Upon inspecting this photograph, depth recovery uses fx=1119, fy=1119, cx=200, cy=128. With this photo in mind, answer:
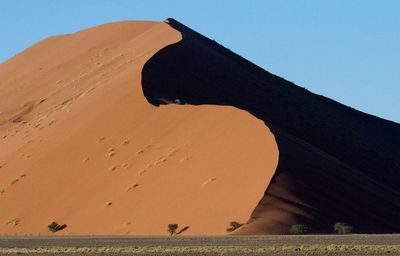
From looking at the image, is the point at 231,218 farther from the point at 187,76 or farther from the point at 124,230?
the point at 187,76

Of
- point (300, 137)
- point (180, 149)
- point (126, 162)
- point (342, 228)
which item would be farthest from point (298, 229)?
point (300, 137)

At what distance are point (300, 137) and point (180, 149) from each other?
15.1 m

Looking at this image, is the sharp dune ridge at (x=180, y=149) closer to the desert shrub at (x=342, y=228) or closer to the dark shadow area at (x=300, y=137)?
the dark shadow area at (x=300, y=137)

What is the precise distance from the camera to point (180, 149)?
5969 cm

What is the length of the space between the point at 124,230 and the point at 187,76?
85.5 ft

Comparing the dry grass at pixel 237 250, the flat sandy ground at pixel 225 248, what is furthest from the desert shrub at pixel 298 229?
the dry grass at pixel 237 250

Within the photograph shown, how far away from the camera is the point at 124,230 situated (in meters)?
53.0

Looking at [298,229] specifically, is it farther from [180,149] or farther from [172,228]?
[180,149]

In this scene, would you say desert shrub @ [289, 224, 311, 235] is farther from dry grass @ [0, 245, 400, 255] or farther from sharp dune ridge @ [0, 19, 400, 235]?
dry grass @ [0, 245, 400, 255]

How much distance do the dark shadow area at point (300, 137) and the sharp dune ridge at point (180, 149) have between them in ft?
0.47

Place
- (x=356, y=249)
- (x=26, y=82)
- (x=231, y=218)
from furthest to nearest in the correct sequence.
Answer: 1. (x=26, y=82)
2. (x=231, y=218)
3. (x=356, y=249)

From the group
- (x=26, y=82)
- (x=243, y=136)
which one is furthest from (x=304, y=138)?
(x=26, y=82)

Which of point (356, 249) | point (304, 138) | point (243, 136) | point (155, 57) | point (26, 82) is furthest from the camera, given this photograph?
point (26, 82)

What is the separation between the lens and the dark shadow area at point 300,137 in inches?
2012
